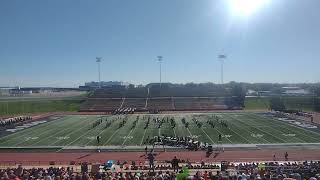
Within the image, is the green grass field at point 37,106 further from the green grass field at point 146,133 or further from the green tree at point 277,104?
the green tree at point 277,104

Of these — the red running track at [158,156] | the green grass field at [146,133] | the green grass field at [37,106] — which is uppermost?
the green grass field at [37,106]

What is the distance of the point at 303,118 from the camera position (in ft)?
209

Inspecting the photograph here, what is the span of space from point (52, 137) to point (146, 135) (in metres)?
10.6

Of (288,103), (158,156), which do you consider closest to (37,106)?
(288,103)

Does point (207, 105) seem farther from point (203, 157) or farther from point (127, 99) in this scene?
point (203, 157)

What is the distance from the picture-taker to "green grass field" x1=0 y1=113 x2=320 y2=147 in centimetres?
4288

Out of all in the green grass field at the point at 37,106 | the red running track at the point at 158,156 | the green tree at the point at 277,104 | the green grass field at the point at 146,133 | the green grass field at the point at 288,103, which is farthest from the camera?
the green grass field at the point at 37,106

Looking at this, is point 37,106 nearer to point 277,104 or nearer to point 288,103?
point 277,104

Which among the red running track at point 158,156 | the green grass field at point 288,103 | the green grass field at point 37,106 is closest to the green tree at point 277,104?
the green grass field at point 288,103

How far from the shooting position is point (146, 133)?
159ft

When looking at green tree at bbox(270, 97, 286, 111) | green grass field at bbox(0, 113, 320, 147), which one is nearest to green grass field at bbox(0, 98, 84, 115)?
green grass field at bbox(0, 113, 320, 147)

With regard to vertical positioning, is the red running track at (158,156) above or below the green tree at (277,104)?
below

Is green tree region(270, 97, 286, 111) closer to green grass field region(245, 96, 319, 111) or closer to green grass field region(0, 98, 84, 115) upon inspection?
green grass field region(245, 96, 319, 111)

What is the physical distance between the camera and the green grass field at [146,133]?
141 feet
